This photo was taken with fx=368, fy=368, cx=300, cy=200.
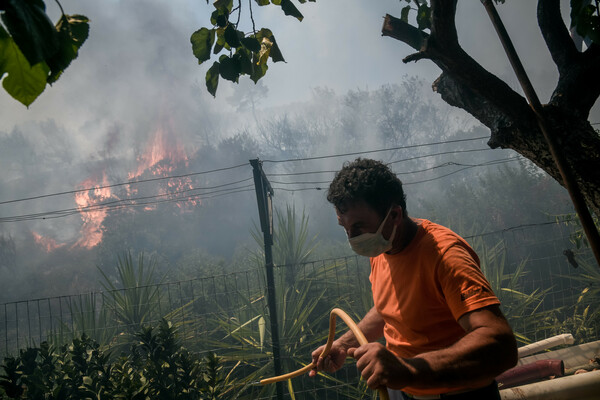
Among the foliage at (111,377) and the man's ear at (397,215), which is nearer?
the man's ear at (397,215)

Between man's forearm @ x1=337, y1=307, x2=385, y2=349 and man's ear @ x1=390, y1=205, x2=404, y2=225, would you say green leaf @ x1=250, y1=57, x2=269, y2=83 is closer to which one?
man's ear @ x1=390, y1=205, x2=404, y2=225

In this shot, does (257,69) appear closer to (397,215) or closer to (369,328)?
(397,215)

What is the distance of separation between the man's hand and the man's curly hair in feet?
2.55

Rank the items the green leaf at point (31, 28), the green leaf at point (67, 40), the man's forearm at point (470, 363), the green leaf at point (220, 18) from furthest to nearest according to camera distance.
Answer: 1. the green leaf at point (220, 18)
2. the man's forearm at point (470, 363)
3. the green leaf at point (67, 40)
4. the green leaf at point (31, 28)

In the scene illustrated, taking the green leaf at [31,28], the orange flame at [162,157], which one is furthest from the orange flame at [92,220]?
the green leaf at [31,28]

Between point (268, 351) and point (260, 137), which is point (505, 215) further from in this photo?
point (260, 137)

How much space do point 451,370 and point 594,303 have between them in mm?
9219

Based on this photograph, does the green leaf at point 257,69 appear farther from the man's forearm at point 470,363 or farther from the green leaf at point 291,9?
the man's forearm at point 470,363

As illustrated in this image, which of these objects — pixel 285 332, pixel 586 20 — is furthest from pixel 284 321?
pixel 586 20

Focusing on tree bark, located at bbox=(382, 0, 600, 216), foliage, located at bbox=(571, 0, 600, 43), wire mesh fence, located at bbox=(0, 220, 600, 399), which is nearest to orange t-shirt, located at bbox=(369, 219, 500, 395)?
tree bark, located at bbox=(382, 0, 600, 216)

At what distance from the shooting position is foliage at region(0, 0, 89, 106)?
22.2 inches

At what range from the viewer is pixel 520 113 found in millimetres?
1717

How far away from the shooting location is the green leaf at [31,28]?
0.56 m

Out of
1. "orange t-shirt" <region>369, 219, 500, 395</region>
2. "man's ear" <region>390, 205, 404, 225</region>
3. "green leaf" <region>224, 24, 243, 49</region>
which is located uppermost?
"green leaf" <region>224, 24, 243, 49</region>
